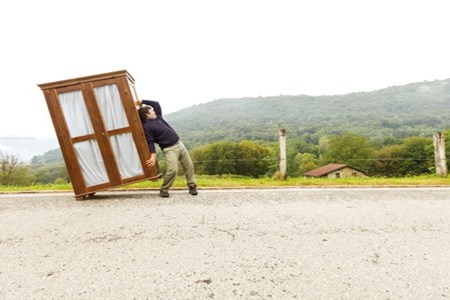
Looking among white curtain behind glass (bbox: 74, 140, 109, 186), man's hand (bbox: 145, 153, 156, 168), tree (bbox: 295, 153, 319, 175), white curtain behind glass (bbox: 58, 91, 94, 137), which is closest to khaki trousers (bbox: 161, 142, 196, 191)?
man's hand (bbox: 145, 153, 156, 168)

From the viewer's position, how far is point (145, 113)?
18.1 ft

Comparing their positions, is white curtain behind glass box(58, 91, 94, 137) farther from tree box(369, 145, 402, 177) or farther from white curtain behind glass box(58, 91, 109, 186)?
tree box(369, 145, 402, 177)

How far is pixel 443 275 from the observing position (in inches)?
97.3

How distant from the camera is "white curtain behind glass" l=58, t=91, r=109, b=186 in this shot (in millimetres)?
5371

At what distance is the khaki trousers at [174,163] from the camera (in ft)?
17.9

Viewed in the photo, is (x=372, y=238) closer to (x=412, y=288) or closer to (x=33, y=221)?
(x=412, y=288)

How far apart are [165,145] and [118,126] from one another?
0.91 meters

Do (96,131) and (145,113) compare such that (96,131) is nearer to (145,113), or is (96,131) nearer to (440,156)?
(145,113)

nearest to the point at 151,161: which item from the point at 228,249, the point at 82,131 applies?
the point at 82,131

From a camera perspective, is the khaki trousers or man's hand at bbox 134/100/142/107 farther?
man's hand at bbox 134/100/142/107

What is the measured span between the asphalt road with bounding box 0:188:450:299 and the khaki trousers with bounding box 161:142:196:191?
1.95 ft

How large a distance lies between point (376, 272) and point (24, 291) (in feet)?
9.39

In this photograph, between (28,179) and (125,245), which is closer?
(125,245)

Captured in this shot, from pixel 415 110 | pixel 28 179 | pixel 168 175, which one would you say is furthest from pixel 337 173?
pixel 415 110
